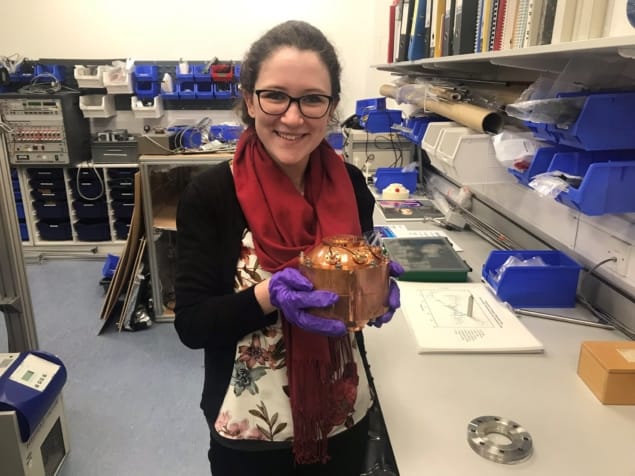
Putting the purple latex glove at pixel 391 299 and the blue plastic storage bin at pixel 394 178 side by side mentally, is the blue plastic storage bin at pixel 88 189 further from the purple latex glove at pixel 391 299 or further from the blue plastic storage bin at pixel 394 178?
the purple latex glove at pixel 391 299

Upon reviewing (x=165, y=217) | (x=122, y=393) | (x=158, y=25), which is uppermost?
(x=158, y=25)

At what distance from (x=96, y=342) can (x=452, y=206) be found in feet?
6.90

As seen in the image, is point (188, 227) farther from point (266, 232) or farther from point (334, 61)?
point (334, 61)

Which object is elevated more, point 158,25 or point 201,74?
point 158,25

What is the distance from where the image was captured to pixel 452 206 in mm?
2520

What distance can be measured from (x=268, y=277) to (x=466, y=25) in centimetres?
126

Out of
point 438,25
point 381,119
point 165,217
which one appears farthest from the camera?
point 165,217

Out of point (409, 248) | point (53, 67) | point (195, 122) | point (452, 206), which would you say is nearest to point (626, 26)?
point (409, 248)

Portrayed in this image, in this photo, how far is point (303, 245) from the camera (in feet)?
3.34

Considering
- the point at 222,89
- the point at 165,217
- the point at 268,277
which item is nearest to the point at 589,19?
the point at 268,277

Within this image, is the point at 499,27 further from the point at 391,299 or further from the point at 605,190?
the point at 391,299

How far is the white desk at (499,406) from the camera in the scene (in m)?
0.90

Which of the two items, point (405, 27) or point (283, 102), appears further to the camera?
point (405, 27)

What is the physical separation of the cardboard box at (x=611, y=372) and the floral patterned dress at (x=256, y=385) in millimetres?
634
